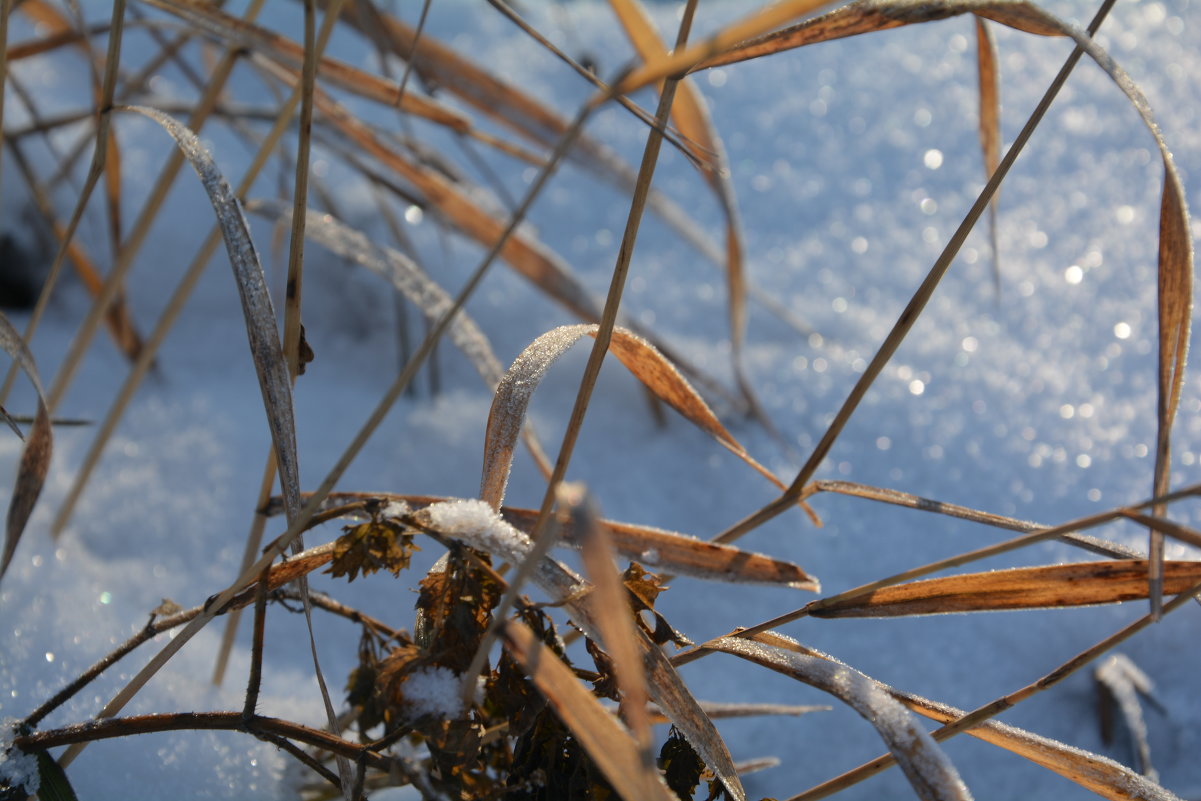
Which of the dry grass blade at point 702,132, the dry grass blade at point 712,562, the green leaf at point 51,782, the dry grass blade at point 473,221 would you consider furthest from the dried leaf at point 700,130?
the green leaf at point 51,782

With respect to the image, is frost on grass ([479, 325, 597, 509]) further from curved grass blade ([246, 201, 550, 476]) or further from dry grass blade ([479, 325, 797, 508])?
curved grass blade ([246, 201, 550, 476])

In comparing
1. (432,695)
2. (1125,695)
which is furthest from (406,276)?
(1125,695)

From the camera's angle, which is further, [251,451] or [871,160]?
[871,160]

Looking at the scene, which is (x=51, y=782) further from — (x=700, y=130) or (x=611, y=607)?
(x=700, y=130)

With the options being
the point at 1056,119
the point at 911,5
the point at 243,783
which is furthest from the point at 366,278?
the point at 1056,119

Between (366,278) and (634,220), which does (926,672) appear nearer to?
(634,220)

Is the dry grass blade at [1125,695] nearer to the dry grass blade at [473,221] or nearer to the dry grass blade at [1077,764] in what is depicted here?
the dry grass blade at [1077,764]
